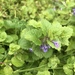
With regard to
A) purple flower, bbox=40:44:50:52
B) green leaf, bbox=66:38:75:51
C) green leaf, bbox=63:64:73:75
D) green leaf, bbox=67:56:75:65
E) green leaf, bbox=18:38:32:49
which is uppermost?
green leaf, bbox=18:38:32:49

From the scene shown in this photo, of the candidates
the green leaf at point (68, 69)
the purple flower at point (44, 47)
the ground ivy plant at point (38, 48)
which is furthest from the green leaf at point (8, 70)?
the green leaf at point (68, 69)

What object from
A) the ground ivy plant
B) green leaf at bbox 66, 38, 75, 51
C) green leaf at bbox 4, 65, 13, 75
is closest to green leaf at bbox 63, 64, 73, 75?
the ground ivy plant

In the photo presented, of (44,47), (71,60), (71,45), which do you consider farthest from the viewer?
(71,45)

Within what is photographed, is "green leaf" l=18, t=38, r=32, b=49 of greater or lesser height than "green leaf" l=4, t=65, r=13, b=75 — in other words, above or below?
above

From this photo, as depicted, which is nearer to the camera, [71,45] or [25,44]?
[25,44]

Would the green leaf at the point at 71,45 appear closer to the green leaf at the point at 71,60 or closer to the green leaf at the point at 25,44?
the green leaf at the point at 71,60

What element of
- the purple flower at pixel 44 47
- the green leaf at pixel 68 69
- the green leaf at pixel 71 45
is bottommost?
the green leaf at pixel 68 69

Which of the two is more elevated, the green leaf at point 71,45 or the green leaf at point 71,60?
the green leaf at point 71,45

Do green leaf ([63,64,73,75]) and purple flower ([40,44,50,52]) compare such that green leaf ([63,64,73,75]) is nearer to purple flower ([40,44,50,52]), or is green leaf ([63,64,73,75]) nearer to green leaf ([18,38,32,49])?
purple flower ([40,44,50,52])

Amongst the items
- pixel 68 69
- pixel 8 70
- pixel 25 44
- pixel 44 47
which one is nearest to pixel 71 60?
pixel 68 69

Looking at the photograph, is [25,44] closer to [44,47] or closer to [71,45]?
[44,47]

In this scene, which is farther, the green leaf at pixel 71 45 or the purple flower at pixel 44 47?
the green leaf at pixel 71 45
